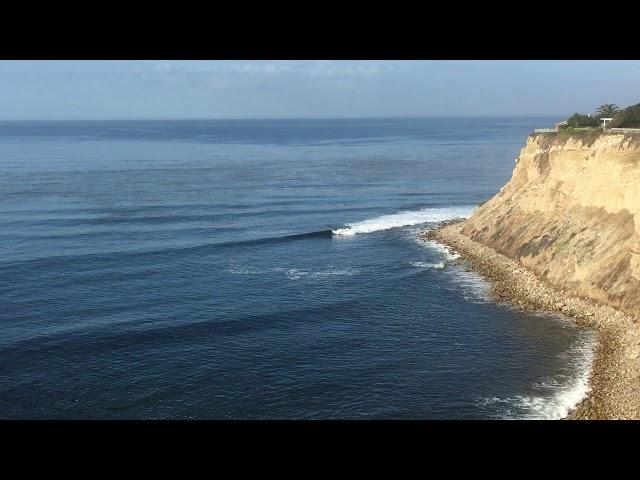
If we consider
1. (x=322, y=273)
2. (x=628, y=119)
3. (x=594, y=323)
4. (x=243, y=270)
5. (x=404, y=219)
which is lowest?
(x=594, y=323)

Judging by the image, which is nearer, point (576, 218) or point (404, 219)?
point (576, 218)

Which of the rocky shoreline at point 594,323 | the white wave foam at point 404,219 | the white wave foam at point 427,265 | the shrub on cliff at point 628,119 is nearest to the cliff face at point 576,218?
the rocky shoreline at point 594,323

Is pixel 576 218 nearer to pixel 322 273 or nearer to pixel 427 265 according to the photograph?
pixel 427 265

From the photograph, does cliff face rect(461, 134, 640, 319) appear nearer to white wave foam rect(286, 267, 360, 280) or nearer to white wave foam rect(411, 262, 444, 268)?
white wave foam rect(411, 262, 444, 268)

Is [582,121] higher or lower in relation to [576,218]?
higher

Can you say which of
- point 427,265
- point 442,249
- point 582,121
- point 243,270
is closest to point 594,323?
point 427,265

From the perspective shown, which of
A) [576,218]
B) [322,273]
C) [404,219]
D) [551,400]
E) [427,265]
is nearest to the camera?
[551,400]

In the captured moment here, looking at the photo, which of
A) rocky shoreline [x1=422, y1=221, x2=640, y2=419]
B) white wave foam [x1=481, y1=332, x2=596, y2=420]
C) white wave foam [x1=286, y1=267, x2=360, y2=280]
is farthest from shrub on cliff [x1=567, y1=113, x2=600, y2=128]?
white wave foam [x1=481, y1=332, x2=596, y2=420]
